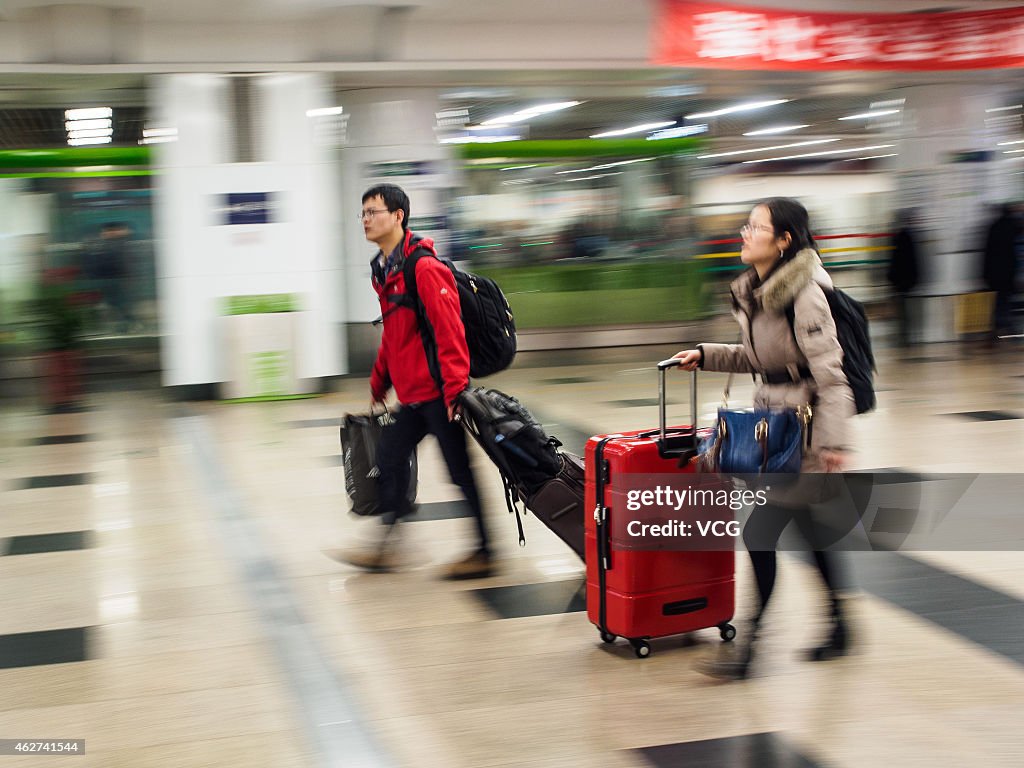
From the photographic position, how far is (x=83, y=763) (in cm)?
292

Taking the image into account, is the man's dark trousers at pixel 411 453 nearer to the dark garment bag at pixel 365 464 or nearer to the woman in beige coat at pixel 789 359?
the dark garment bag at pixel 365 464

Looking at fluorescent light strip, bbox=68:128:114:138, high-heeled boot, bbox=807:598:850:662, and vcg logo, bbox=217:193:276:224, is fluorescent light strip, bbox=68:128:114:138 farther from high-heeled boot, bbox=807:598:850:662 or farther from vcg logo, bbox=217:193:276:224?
high-heeled boot, bbox=807:598:850:662

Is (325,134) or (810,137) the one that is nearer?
(325,134)

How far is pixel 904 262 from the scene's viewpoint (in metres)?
12.1

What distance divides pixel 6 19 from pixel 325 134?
281cm

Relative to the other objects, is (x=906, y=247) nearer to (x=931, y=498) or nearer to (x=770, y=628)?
(x=931, y=498)

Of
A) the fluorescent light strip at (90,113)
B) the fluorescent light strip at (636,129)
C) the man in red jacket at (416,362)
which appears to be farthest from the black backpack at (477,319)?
the fluorescent light strip at (636,129)

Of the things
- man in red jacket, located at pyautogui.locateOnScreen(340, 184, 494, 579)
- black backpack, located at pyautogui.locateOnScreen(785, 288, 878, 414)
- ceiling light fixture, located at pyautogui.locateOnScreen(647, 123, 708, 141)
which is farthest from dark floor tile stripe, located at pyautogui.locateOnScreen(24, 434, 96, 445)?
ceiling light fixture, located at pyautogui.locateOnScreen(647, 123, 708, 141)

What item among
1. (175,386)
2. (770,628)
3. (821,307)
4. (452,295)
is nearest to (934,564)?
(770,628)

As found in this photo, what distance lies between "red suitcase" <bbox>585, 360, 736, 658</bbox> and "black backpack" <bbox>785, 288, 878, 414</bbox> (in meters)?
0.45

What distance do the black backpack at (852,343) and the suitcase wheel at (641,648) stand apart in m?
0.98

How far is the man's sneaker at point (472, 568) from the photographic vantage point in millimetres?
4512

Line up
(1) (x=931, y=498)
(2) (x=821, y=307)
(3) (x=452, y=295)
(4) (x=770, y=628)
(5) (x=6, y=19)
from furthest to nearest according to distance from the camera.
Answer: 1. (5) (x=6, y=19)
2. (1) (x=931, y=498)
3. (3) (x=452, y=295)
4. (4) (x=770, y=628)
5. (2) (x=821, y=307)

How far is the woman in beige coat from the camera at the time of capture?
3.16 meters
